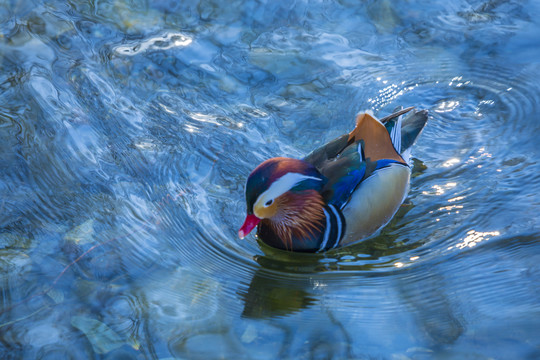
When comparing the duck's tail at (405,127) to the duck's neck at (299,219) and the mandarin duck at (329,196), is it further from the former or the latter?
the duck's neck at (299,219)

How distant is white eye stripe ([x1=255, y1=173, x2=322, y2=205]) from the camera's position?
13.3ft

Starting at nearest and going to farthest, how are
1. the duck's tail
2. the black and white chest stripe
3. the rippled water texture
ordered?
the rippled water texture < the black and white chest stripe < the duck's tail

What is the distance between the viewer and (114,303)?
350 cm

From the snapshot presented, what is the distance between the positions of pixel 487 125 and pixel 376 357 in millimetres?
2861

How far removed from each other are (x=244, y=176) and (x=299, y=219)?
0.68m

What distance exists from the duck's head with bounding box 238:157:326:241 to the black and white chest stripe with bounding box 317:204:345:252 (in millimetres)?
64

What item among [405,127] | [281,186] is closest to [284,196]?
[281,186]

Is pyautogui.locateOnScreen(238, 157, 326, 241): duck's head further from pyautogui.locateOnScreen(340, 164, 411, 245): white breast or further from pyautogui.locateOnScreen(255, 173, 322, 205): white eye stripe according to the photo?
pyautogui.locateOnScreen(340, 164, 411, 245): white breast

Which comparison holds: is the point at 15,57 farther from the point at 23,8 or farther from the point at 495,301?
the point at 495,301

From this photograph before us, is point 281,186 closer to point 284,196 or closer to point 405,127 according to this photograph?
point 284,196

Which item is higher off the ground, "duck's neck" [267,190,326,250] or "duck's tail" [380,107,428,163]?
"duck's tail" [380,107,428,163]

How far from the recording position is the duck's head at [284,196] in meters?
4.01

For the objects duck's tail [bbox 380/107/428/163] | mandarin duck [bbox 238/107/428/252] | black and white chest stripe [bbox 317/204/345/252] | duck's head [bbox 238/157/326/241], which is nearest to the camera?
duck's head [bbox 238/157/326/241]

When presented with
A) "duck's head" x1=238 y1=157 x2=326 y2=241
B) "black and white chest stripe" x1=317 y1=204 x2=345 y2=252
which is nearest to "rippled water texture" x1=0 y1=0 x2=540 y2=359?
"black and white chest stripe" x1=317 y1=204 x2=345 y2=252
